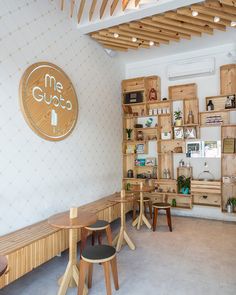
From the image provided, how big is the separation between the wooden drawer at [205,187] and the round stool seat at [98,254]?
9.80ft

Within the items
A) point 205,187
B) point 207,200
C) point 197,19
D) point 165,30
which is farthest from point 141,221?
point 197,19

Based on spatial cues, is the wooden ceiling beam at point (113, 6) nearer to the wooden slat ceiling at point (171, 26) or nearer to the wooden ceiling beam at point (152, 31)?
the wooden slat ceiling at point (171, 26)

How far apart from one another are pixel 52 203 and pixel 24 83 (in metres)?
1.68

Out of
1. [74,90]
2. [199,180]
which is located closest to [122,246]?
[199,180]

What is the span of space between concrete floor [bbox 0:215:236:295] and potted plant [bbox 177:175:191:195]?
1.04 meters

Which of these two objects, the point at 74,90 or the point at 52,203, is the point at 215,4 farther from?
the point at 52,203

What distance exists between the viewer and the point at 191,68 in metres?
5.07

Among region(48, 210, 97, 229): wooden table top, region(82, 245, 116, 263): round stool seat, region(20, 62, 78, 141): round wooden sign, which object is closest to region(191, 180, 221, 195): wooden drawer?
region(20, 62, 78, 141): round wooden sign

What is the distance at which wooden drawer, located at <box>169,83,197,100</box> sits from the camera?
201 inches

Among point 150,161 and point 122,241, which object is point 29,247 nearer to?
point 122,241

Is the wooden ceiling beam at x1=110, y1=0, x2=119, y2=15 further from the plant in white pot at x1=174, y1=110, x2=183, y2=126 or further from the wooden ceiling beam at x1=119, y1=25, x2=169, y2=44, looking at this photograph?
the plant in white pot at x1=174, y1=110, x2=183, y2=126

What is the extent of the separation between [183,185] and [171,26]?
10.2 ft

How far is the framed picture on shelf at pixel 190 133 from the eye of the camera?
501 centimetres

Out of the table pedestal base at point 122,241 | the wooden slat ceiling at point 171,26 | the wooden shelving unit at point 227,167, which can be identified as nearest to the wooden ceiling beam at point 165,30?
the wooden slat ceiling at point 171,26
